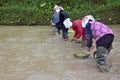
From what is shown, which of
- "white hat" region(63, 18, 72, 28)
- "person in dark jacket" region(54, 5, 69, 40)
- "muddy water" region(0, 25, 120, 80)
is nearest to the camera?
"muddy water" region(0, 25, 120, 80)

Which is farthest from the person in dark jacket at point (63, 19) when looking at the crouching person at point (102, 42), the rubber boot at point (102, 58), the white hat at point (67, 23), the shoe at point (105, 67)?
the shoe at point (105, 67)

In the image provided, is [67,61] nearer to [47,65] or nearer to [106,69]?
[47,65]

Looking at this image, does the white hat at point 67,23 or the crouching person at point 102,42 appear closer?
the crouching person at point 102,42

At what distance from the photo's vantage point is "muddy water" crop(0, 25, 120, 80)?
6.58 m

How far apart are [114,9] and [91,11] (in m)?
1.00

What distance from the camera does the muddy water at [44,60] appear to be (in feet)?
21.6

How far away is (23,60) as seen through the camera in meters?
7.74

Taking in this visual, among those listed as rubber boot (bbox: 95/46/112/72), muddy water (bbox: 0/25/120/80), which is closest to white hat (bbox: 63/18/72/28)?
muddy water (bbox: 0/25/120/80)

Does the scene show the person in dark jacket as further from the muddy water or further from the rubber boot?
the rubber boot

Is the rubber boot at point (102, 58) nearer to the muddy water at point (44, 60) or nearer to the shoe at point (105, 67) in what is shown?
the shoe at point (105, 67)

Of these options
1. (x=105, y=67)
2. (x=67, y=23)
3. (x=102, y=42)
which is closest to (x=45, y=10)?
(x=67, y=23)

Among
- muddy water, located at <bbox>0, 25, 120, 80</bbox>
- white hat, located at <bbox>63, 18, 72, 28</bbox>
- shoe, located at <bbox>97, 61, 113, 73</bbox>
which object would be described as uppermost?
white hat, located at <bbox>63, 18, 72, 28</bbox>

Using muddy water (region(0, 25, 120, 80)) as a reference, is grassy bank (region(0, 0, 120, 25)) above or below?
above

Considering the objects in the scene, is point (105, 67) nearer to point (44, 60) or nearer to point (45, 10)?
point (44, 60)
